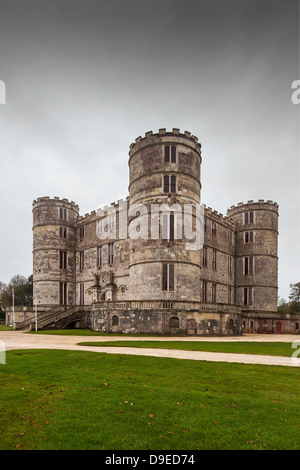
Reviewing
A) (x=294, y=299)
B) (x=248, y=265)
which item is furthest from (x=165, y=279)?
(x=294, y=299)

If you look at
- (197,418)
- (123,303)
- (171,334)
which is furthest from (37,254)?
(197,418)

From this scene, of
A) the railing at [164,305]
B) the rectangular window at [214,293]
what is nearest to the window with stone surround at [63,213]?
the railing at [164,305]

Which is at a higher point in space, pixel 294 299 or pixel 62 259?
pixel 62 259

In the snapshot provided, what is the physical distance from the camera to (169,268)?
30688 millimetres

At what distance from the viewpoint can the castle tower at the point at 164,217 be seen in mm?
30594

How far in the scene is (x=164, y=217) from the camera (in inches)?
1223

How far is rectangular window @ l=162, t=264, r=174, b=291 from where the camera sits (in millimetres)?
30406

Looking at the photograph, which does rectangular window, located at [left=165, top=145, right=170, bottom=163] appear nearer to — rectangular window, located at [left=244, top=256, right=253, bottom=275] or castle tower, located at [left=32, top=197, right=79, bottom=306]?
castle tower, located at [left=32, top=197, right=79, bottom=306]

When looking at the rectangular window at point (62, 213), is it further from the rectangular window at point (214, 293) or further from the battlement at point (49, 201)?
the rectangular window at point (214, 293)

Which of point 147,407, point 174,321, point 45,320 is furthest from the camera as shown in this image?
point 45,320

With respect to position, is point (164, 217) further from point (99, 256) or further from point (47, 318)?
point (47, 318)

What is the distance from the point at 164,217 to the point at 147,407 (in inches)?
956

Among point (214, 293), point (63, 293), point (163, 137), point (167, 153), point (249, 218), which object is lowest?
point (63, 293)
